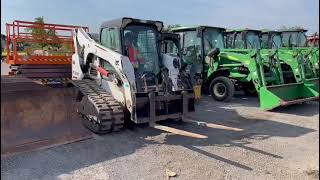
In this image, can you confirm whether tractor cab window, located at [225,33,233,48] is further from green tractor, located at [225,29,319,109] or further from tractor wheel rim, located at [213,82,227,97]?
tractor wheel rim, located at [213,82,227,97]

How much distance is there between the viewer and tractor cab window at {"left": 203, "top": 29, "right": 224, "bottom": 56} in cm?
1203

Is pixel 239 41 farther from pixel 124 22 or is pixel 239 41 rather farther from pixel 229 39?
pixel 124 22

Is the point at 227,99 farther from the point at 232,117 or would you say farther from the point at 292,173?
the point at 292,173

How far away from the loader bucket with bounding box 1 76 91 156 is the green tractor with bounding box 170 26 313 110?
4471mm

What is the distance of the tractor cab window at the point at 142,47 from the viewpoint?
7.27m

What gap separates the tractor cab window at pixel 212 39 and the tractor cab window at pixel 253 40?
155cm

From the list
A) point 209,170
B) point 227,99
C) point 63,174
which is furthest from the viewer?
point 227,99

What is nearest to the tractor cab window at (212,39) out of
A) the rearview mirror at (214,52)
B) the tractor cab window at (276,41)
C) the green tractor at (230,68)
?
the green tractor at (230,68)

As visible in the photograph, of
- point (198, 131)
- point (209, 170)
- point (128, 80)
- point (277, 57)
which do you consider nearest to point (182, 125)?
point (198, 131)

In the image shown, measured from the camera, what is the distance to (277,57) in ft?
35.2

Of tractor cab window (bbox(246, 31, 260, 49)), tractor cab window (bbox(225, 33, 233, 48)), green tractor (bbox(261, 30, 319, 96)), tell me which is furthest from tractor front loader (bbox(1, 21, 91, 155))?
tractor cab window (bbox(246, 31, 260, 49))

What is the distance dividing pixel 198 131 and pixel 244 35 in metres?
6.68

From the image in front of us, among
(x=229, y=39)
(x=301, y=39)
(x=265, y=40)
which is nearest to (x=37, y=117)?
(x=229, y=39)

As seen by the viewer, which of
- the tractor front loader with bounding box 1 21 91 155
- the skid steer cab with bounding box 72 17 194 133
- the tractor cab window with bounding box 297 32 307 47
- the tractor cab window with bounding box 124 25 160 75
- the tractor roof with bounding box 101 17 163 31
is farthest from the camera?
the tractor cab window with bounding box 297 32 307 47
